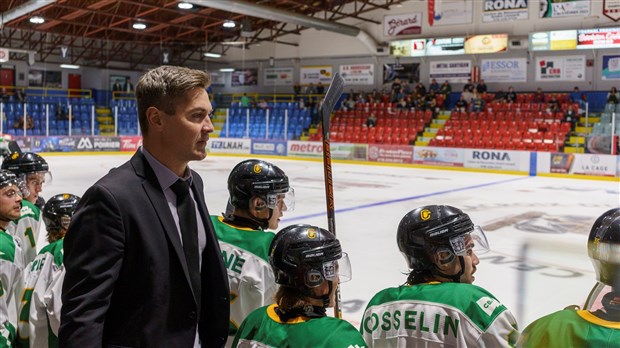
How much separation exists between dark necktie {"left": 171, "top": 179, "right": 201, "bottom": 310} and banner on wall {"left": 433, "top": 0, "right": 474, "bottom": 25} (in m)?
23.4

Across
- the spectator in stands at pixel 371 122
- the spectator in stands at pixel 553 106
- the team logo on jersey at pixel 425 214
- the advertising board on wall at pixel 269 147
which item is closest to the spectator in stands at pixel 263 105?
the advertising board on wall at pixel 269 147

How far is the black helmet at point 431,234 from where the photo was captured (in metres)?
2.28

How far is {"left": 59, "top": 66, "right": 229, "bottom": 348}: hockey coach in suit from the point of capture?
1537 mm

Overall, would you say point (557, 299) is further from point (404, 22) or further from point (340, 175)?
point (404, 22)

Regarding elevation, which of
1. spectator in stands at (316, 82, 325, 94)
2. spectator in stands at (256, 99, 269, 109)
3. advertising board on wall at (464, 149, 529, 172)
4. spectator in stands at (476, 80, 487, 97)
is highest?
spectator in stands at (316, 82, 325, 94)

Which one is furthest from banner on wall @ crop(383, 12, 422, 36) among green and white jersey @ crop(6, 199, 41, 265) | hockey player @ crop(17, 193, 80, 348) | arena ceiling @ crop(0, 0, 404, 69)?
hockey player @ crop(17, 193, 80, 348)

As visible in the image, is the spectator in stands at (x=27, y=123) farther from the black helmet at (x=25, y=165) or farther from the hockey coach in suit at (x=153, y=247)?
the hockey coach in suit at (x=153, y=247)

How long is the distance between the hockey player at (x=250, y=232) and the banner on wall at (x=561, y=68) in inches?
863

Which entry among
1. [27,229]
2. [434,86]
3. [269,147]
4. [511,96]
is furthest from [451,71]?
[27,229]

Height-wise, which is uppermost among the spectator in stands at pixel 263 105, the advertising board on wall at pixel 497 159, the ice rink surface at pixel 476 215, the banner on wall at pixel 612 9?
the banner on wall at pixel 612 9

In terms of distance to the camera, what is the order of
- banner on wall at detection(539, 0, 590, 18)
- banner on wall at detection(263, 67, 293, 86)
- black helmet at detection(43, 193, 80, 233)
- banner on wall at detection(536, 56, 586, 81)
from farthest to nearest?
banner on wall at detection(263, 67, 293, 86) < banner on wall at detection(536, 56, 586, 81) < banner on wall at detection(539, 0, 590, 18) < black helmet at detection(43, 193, 80, 233)

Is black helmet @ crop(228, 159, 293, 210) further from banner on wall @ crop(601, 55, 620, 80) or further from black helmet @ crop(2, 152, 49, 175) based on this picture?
banner on wall @ crop(601, 55, 620, 80)

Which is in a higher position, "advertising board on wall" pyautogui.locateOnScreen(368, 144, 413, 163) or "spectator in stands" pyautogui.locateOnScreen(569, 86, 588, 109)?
"spectator in stands" pyautogui.locateOnScreen(569, 86, 588, 109)

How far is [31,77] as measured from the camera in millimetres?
31141
